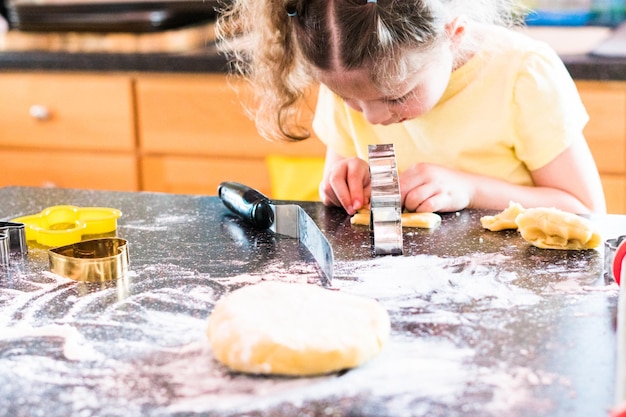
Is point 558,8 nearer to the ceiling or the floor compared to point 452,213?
nearer to the ceiling

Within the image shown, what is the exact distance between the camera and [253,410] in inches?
23.0

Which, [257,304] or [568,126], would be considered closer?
[257,304]

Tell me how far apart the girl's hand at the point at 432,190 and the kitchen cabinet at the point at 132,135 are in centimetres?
91

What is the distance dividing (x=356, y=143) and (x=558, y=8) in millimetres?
1157

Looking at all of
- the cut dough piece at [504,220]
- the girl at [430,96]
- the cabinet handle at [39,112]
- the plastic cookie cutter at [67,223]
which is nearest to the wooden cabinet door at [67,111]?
the cabinet handle at [39,112]

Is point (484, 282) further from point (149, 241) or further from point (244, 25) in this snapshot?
point (244, 25)

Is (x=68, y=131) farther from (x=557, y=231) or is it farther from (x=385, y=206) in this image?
(x=557, y=231)

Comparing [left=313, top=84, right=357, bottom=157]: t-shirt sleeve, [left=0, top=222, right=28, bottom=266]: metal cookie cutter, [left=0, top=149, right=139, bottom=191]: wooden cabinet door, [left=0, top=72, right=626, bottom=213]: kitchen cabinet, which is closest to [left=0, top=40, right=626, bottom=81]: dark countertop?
[left=0, top=72, right=626, bottom=213]: kitchen cabinet

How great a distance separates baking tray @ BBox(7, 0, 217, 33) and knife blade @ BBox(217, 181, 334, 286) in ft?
3.75

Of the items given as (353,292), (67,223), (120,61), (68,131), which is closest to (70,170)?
(68,131)

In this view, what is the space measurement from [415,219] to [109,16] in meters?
1.44

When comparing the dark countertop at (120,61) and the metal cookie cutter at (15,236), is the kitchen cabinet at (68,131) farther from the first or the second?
the metal cookie cutter at (15,236)

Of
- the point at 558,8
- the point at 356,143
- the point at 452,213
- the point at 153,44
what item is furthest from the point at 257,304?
the point at 558,8

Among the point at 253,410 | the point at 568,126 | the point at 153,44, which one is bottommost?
the point at 253,410
